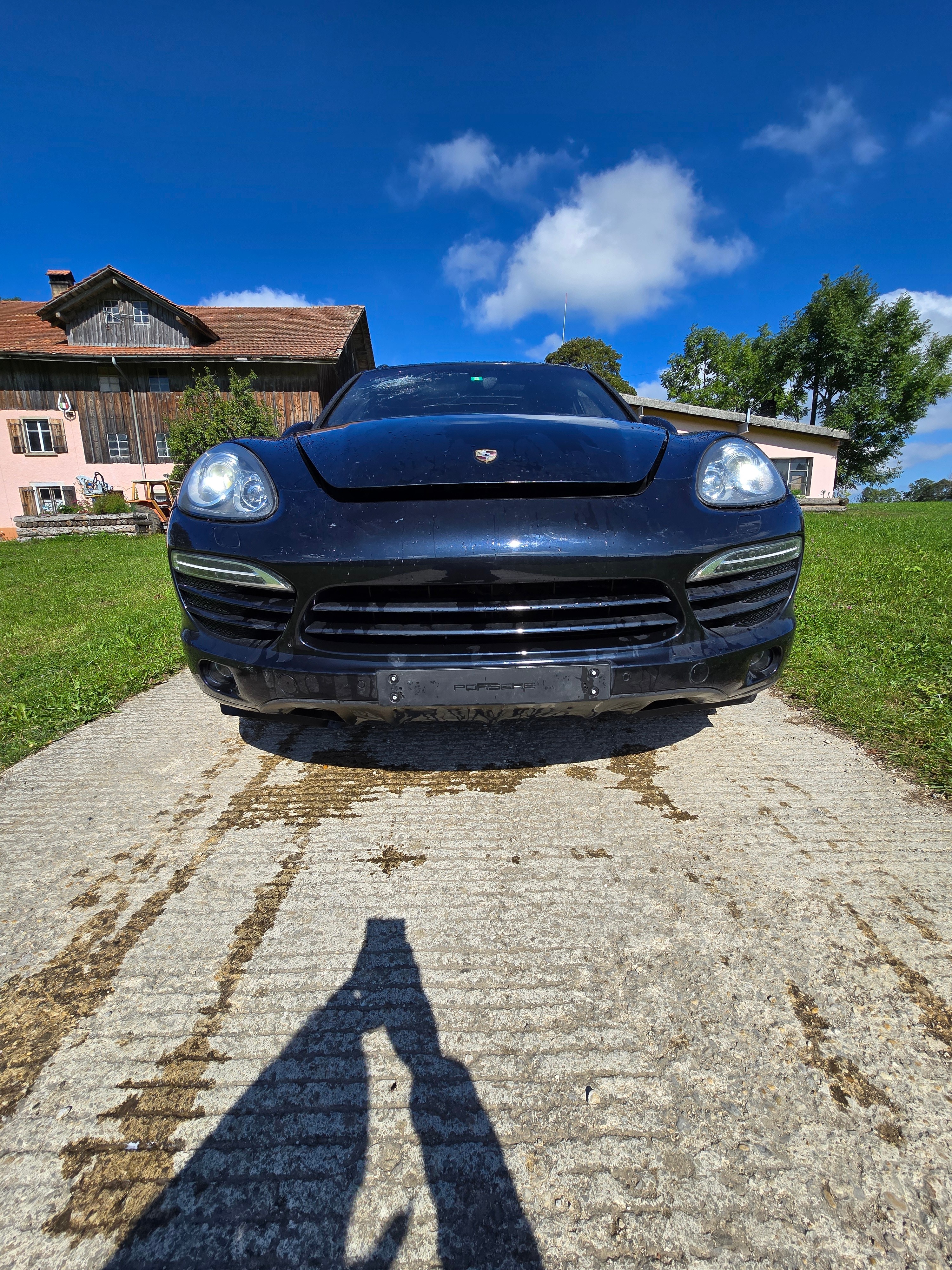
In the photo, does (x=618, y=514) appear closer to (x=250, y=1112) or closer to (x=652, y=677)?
(x=652, y=677)

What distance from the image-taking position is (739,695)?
5.41 feet

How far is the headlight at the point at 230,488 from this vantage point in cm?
163

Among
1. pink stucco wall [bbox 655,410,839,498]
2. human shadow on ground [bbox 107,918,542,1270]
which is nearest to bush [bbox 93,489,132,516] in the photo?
pink stucco wall [bbox 655,410,839,498]

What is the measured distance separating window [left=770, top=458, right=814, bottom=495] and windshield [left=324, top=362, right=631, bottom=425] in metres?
21.4

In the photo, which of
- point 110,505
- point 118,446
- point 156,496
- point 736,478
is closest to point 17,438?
point 118,446

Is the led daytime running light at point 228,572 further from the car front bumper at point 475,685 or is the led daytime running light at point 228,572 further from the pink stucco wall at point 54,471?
the pink stucco wall at point 54,471

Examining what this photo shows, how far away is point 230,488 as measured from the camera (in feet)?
5.57

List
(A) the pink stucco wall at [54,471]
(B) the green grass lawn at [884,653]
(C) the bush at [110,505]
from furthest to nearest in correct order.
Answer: (A) the pink stucco wall at [54,471] < (C) the bush at [110,505] < (B) the green grass lawn at [884,653]

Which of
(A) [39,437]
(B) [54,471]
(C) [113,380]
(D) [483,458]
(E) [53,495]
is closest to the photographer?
(D) [483,458]

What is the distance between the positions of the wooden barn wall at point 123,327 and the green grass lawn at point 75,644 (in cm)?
1605

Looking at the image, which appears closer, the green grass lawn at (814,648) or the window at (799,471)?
the green grass lawn at (814,648)

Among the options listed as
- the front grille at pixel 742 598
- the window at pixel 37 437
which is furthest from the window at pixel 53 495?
the front grille at pixel 742 598

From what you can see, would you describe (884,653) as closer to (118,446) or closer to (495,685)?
(495,685)

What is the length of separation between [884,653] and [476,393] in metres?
2.61
